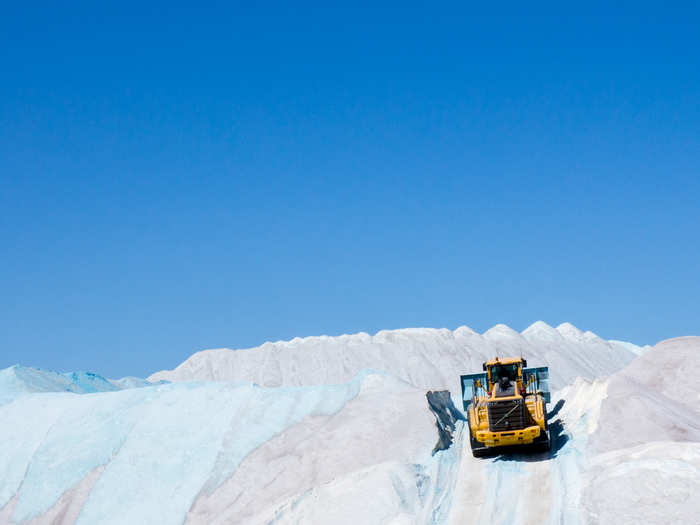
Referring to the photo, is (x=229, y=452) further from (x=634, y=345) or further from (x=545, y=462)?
(x=634, y=345)

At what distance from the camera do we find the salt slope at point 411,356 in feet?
274

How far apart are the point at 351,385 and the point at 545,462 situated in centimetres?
1168

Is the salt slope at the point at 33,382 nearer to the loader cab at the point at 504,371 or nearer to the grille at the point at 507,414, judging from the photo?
the loader cab at the point at 504,371

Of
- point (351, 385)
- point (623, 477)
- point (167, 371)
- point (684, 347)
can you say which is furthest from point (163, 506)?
point (167, 371)

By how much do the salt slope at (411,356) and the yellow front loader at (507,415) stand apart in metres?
59.4

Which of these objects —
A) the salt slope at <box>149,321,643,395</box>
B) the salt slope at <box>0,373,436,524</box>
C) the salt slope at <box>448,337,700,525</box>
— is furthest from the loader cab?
the salt slope at <box>149,321,643,395</box>

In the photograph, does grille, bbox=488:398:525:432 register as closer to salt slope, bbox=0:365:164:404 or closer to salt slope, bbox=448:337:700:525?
salt slope, bbox=448:337:700:525

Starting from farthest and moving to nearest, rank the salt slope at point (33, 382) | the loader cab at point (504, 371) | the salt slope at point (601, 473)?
the salt slope at point (33, 382)
the loader cab at point (504, 371)
the salt slope at point (601, 473)

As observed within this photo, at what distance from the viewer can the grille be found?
57.4 feet

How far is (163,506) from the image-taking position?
22.6m

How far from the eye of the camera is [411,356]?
85.3 meters

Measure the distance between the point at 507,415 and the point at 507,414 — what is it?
3 centimetres

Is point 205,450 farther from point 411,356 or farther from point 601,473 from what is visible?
point 411,356

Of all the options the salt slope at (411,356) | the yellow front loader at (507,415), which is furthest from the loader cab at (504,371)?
the salt slope at (411,356)
